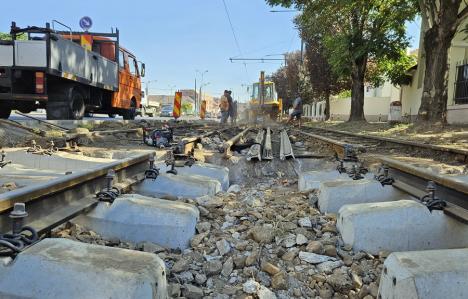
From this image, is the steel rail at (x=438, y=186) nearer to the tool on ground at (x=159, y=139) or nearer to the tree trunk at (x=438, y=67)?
the tool on ground at (x=159, y=139)

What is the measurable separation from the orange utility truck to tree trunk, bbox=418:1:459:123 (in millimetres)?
10723

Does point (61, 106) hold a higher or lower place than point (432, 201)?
higher

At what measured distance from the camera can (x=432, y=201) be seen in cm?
320

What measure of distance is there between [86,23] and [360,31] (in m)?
13.8

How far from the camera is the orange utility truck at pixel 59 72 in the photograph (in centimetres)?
1062

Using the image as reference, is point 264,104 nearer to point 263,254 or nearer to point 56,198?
point 263,254

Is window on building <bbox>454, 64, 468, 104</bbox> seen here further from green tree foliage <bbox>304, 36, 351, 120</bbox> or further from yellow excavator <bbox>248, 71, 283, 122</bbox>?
green tree foliage <bbox>304, 36, 351, 120</bbox>

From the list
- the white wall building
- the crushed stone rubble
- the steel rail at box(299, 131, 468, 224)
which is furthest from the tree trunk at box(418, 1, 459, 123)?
the white wall building

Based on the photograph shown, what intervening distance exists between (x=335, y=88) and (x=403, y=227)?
116ft

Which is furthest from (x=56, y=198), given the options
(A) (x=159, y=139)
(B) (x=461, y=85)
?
(B) (x=461, y=85)

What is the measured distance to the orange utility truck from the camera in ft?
34.9

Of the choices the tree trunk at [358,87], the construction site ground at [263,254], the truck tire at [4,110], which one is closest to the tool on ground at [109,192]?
the construction site ground at [263,254]

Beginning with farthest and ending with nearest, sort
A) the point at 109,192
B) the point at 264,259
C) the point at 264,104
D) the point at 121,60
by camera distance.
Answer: the point at 264,104, the point at 121,60, the point at 109,192, the point at 264,259

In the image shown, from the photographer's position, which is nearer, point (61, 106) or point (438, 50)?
point (61, 106)
